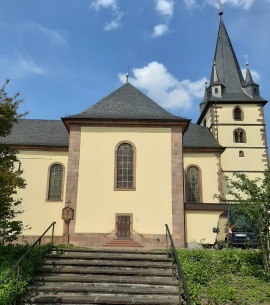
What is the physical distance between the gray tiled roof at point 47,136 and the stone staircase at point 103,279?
46.3 ft

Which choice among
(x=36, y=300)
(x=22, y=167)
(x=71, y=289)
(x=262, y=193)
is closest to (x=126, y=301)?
(x=71, y=289)

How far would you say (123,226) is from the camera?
53.7ft

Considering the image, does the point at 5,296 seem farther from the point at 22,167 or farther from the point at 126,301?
the point at 22,167

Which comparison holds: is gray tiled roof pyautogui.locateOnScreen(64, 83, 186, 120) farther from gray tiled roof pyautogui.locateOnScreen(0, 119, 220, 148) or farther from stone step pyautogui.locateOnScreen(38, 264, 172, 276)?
stone step pyautogui.locateOnScreen(38, 264, 172, 276)

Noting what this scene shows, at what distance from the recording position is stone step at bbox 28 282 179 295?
8680 mm

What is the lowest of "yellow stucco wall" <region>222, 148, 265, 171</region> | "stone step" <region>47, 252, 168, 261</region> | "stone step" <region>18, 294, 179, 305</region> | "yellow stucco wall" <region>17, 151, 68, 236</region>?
"stone step" <region>18, 294, 179, 305</region>

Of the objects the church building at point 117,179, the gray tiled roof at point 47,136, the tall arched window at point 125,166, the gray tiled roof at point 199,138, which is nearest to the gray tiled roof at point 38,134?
the gray tiled roof at point 47,136

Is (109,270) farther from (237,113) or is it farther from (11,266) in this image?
(237,113)

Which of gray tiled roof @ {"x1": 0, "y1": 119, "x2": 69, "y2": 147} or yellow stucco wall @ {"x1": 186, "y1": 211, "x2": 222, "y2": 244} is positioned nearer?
yellow stucco wall @ {"x1": 186, "y1": 211, "x2": 222, "y2": 244}

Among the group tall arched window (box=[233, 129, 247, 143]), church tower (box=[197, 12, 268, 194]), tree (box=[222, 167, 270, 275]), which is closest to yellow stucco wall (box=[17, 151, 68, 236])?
tree (box=[222, 167, 270, 275])

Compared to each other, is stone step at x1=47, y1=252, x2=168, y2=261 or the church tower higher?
the church tower

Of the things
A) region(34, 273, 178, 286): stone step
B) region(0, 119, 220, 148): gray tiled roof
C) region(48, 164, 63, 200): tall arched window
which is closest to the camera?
region(34, 273, 178, 286): stone step

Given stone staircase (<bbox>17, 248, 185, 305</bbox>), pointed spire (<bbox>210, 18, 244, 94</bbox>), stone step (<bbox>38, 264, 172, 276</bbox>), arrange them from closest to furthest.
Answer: stone staircase (<bbox>17, 248, 185, 305</bbox>)
stone step (<bbox>38, 264, 172, 276</bbox>)
pointed spire (<bbox>210, 18, 244, 94</bbox>)

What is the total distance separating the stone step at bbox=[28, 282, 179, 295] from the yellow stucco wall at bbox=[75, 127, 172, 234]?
6991 mm
